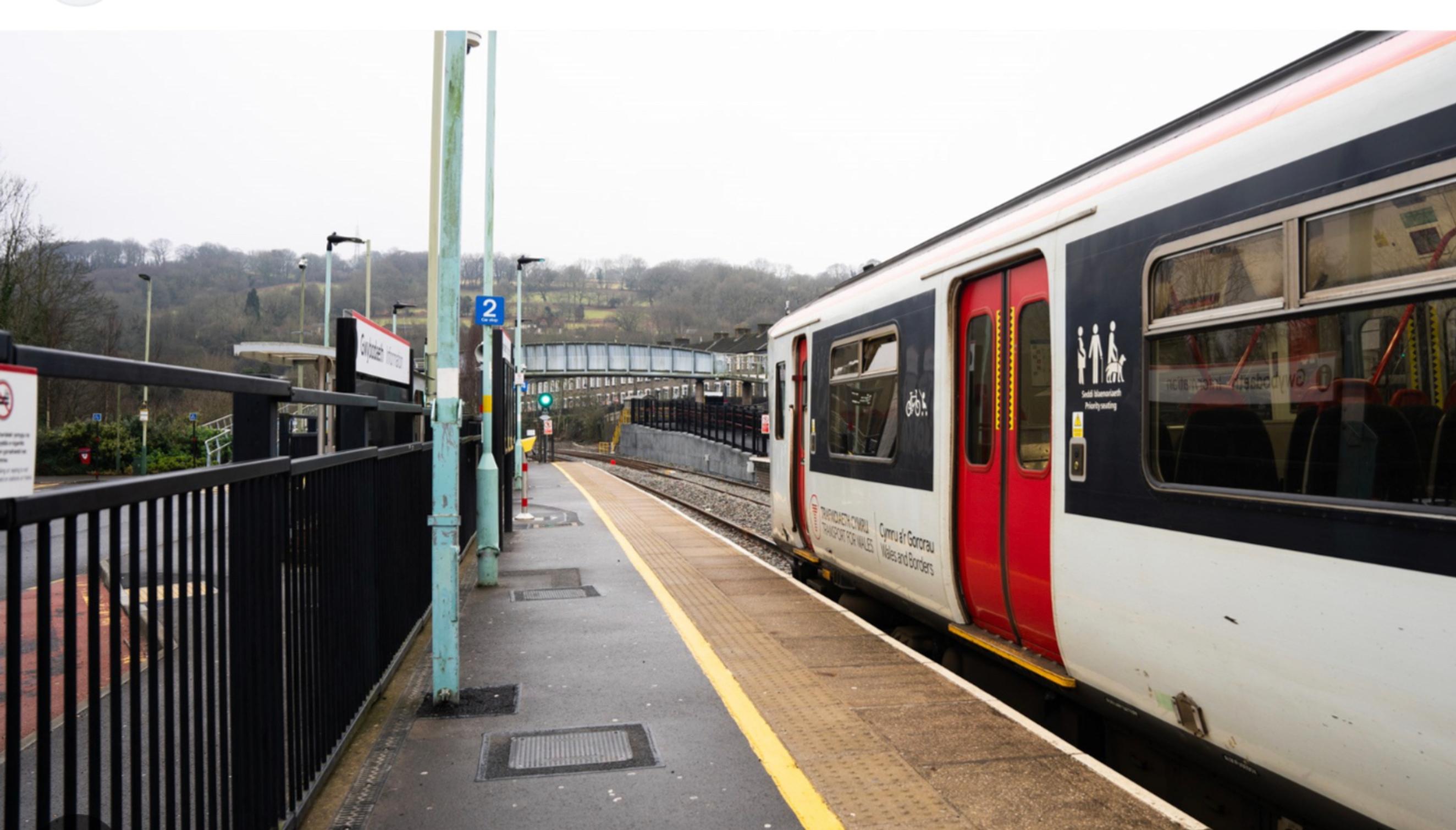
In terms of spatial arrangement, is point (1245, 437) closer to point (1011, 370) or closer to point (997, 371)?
point (1011, 370)

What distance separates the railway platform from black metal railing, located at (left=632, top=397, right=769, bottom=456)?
1037 inches

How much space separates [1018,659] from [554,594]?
5.27m

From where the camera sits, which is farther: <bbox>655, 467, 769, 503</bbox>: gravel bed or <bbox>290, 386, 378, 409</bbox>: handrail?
<bbox>655, 467, 769, 503</bbox>: gravel bed

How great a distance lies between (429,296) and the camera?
43.4 ft

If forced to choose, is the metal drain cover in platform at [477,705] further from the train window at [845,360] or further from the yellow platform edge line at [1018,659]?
the train window at [845,360]

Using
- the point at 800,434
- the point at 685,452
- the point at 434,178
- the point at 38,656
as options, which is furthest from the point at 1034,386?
the point at 685,452

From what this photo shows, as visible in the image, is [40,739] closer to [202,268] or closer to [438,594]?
[438,594]

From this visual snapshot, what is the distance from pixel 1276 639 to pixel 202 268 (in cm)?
4560

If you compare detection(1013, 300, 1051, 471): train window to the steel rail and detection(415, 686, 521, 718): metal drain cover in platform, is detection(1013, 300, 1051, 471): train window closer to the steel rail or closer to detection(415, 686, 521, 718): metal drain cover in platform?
detection(415, 686, 521, 718): metal drain cover in platform

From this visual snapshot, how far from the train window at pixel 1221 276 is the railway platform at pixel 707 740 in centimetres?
193

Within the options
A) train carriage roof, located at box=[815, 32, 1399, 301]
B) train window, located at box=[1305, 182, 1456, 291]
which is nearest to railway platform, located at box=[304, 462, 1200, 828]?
train window, located at box=[1305, 182, 1456, 291]

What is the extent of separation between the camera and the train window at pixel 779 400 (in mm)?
11164

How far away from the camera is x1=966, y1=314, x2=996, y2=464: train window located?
6023 mm

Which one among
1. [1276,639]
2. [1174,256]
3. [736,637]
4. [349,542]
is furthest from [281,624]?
[736,637]
